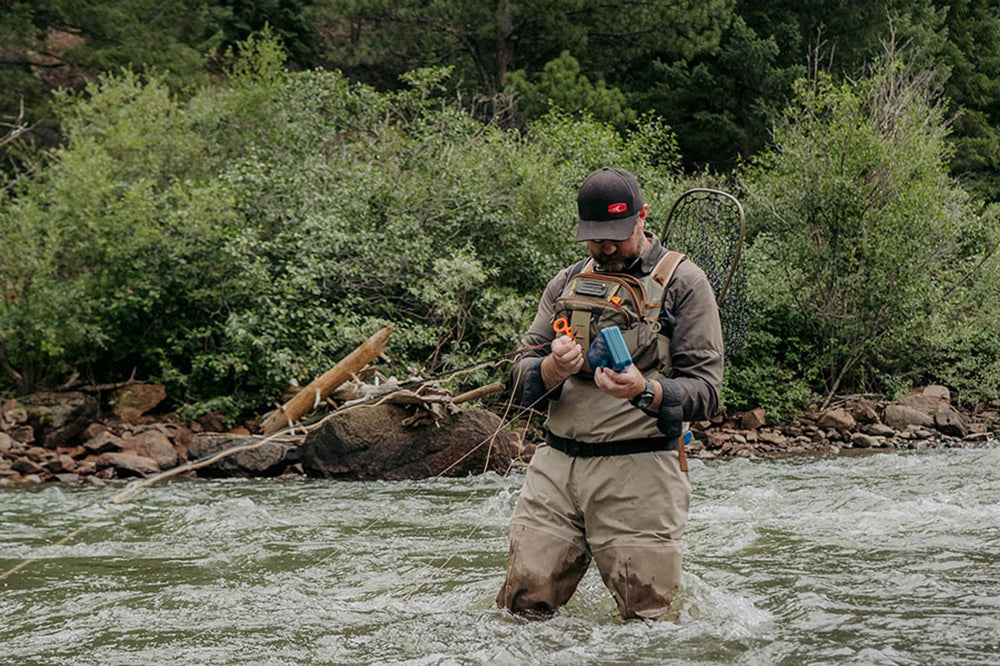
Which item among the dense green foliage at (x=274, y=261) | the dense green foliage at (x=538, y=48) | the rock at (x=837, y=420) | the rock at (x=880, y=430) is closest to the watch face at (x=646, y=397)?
the dense green foliage at (x=274, y=261)

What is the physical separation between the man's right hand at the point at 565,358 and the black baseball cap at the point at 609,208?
0.44 metres

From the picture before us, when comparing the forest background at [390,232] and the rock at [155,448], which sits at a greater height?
the forest background at [390,232]

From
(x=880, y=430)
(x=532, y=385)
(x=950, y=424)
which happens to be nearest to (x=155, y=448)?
(x=532, y=385)

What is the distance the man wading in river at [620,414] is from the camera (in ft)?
13.4

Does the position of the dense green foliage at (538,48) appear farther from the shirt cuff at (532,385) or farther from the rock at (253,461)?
the shirt cuff at (532,385)

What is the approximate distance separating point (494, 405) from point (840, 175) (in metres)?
7.36

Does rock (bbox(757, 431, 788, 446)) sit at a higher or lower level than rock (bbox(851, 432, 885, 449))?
lower

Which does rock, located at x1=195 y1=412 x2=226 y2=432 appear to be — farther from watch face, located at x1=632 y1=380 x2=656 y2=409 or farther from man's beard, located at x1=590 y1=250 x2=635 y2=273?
watch face, located at x1=632 y1=380 x2=656 y2=409

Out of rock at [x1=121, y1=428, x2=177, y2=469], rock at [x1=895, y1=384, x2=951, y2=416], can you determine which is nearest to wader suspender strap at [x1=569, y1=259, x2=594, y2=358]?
rock at [x1=121, y1=428, x2=177, y2=469]

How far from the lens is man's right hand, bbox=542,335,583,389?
398 cm

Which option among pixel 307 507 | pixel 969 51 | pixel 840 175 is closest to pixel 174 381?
pixel 307 507

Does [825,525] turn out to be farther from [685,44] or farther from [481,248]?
[685,44]

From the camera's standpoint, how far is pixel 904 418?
17.0 metres

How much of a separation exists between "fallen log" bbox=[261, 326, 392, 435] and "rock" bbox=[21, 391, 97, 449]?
4081 millimetres
